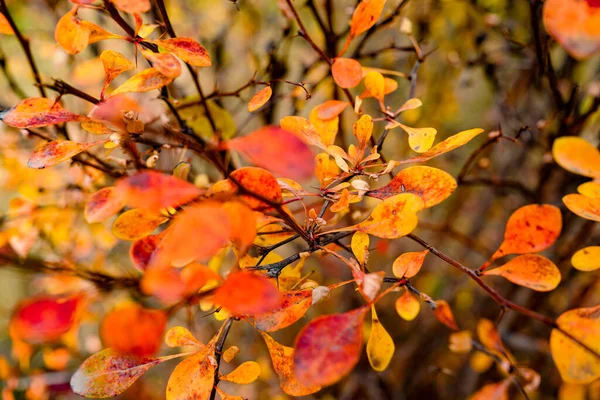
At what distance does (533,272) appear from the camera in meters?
0.50

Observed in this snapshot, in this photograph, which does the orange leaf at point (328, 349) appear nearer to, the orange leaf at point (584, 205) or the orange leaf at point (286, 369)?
the orange leaf at point (286, 369)

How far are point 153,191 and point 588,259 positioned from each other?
442 millimetres

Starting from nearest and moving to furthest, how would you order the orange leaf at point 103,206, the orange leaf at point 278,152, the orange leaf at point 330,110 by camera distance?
the orange leaf at point 278,152, the orange leaf at point 103,206, the orange leaf at point 330,110

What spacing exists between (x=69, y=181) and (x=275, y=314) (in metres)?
0.78

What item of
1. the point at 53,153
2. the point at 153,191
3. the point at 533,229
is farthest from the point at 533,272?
the point at 53,153

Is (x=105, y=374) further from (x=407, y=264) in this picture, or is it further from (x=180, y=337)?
(x=407, y=264)

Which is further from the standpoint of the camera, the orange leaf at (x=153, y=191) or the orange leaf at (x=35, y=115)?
the orange leaf at (x=35, y=115)

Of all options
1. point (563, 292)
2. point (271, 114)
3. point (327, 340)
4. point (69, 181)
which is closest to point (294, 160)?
point (327, 340)

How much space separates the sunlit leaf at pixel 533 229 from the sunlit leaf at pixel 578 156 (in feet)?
0.24

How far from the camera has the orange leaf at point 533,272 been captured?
0.48 metres

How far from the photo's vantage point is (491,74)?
1.00 metres

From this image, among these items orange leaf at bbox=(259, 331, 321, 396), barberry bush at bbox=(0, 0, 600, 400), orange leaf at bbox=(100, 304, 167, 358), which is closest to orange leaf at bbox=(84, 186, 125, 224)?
barberry bush at bbox=(0, 0, 600, 400)

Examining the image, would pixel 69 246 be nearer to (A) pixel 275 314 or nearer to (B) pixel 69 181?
(B) pixel 69 181

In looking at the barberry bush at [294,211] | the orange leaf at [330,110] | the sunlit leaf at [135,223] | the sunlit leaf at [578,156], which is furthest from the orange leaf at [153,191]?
the sunlit leaf at [578,156]
